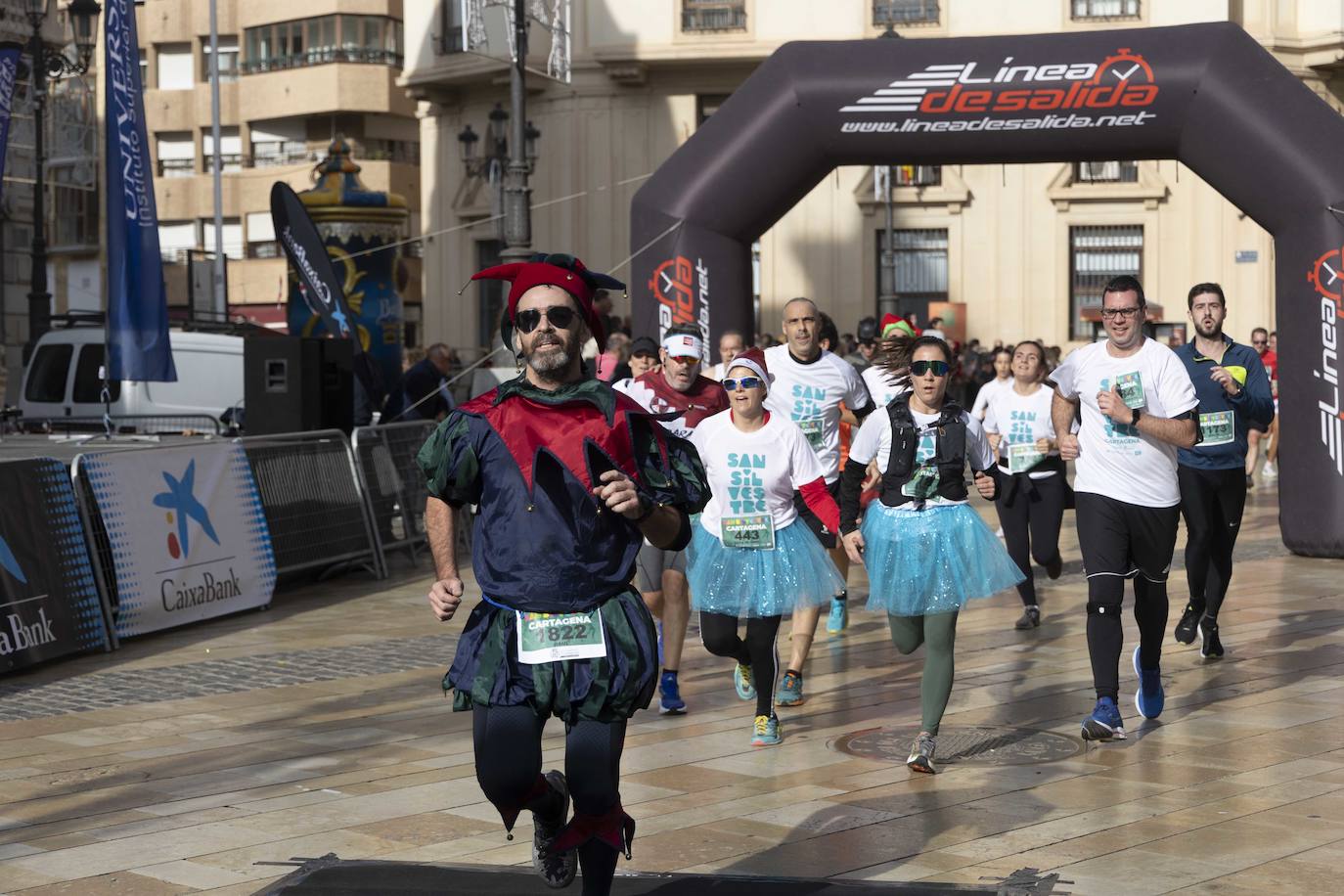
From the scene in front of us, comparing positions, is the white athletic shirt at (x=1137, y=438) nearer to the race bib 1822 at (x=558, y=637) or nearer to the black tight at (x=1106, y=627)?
the black tight at (x=1106, y=627)

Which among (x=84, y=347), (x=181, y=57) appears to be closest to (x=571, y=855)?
(x=84, y=347)

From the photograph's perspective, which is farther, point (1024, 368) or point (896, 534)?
point (1024, 368)

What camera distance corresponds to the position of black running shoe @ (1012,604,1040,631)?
11539 mm

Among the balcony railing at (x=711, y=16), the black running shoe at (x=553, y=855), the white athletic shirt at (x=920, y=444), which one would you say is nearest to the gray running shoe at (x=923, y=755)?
the white athletic shirt at (x=920, y=444)

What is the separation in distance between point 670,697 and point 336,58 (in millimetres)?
48565

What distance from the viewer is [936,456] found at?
787 cm

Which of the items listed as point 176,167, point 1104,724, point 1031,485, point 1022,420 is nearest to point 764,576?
point 1104,724

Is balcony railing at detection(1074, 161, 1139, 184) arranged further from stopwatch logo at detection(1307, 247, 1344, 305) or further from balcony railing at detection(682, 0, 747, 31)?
stopwatch logo at detection(1307, 247, 1344, 305)

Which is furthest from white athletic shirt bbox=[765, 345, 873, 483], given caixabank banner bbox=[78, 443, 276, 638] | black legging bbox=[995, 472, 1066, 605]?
caixabank banner bbox=[78, 443, 276, 638]

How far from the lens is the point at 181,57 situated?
58781 mm

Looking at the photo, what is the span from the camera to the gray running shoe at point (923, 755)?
741cm

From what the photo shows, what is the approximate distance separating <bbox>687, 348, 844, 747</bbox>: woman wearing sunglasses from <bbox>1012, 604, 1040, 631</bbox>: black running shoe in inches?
134

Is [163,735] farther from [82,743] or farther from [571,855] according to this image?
[571,855]

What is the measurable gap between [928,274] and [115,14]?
24.3 m
